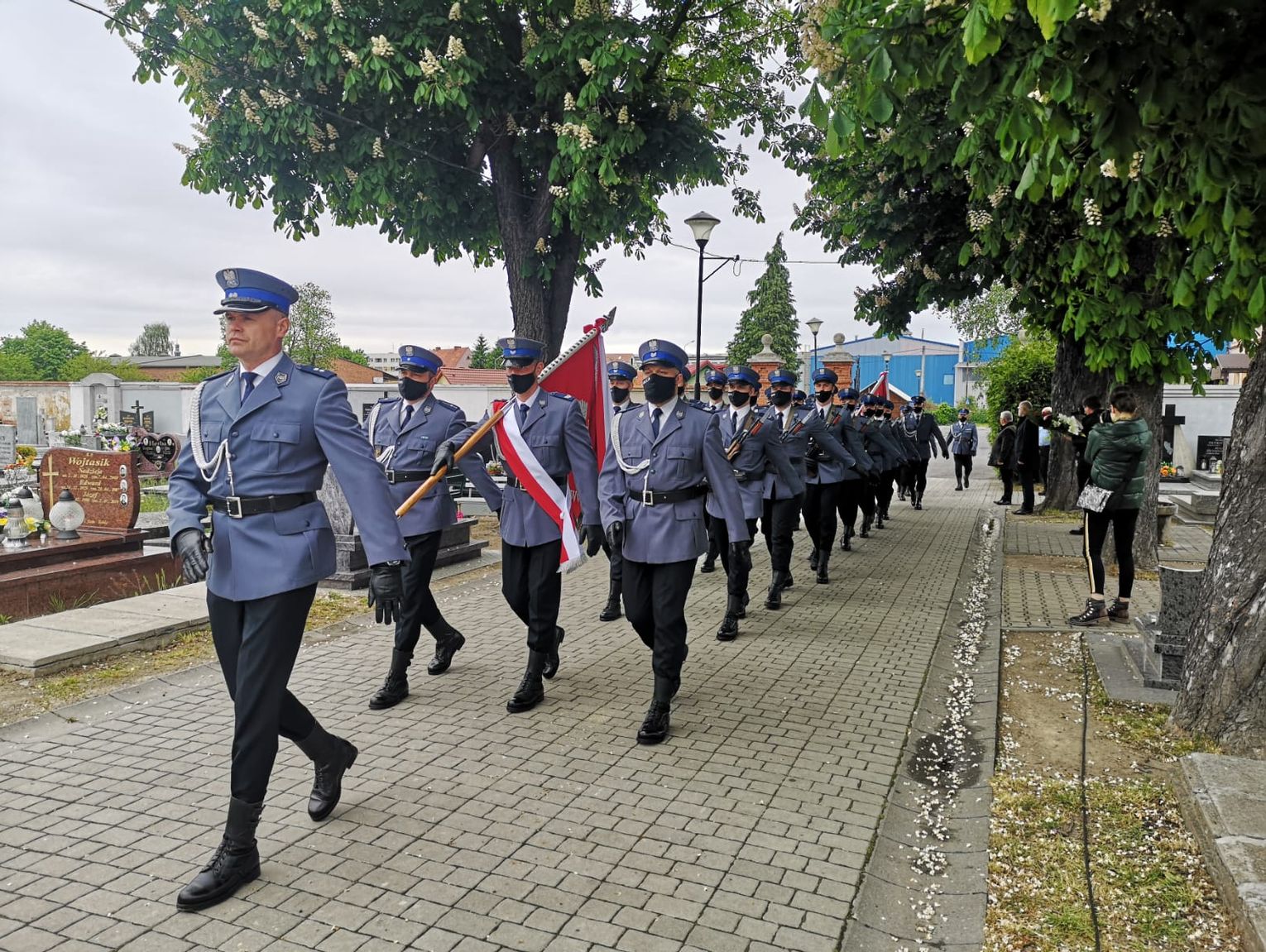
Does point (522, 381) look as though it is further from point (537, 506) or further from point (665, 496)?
point (665, 496)

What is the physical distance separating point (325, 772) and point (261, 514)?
3.93ft

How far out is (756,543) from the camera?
12.7 meters

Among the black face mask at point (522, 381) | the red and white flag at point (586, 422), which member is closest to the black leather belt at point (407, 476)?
the red and white flag at point (586, 422)

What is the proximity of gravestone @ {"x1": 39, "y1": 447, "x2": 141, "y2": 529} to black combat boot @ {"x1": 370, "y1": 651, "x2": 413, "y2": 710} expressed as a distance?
16.0ft

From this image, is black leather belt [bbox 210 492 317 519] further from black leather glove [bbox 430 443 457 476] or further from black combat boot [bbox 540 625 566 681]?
black combat boot [bbox 540 625 566 681]

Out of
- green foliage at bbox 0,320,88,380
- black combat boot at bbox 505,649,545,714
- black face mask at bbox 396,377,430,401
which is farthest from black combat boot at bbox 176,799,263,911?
green foliage at bbox 0,320,88,380

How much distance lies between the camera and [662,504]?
17.4ft

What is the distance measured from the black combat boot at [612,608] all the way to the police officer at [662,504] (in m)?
2.69

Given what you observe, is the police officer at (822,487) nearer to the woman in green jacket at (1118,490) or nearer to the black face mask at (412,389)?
the woman in green jacket at (1118,490)

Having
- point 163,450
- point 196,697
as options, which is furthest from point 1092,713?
point 163,450

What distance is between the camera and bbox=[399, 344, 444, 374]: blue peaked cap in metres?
6.11

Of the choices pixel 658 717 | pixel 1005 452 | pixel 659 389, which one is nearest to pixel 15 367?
pixel 1005 452

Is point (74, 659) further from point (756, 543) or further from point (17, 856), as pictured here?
point (756, 543)

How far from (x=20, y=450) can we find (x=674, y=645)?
1200 centimetres
